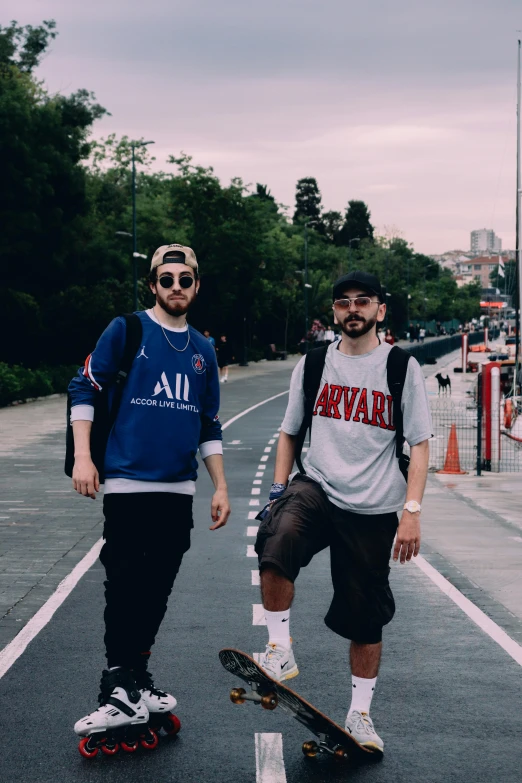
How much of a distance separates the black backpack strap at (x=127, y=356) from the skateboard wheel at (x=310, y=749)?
4.76 feet

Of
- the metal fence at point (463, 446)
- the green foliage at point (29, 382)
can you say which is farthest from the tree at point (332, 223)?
the metal fence at point (463, 446)

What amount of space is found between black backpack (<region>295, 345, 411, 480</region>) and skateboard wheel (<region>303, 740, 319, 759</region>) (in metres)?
1.09

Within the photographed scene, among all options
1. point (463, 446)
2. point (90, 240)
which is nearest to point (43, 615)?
point (463, 446)

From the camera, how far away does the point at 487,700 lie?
216 inches

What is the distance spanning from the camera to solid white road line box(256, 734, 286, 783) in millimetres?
4359

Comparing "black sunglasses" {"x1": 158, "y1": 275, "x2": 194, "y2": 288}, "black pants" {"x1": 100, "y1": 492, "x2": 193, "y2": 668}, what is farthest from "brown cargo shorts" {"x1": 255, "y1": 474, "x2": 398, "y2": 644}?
"black sunglasses" {"x1": 158, "y1": 275, "x2": 194, "y2": 288}

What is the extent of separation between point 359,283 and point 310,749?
1.84m

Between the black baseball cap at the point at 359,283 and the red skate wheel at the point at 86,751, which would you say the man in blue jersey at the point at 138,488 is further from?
the black baseball cap at the point at 359,283

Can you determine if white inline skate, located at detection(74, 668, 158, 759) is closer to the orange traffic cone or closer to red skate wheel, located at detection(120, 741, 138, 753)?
red skate wheel, located at detection(120, 741, 138, 753)

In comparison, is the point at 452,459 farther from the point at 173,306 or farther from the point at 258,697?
the point at 258,697

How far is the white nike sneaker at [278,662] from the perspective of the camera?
171 inches

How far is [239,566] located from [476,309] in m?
172

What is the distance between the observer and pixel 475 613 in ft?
24.9

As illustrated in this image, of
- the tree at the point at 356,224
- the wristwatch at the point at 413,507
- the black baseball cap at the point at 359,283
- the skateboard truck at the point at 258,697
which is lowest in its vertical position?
the skateboard truck at the point at 258,697
